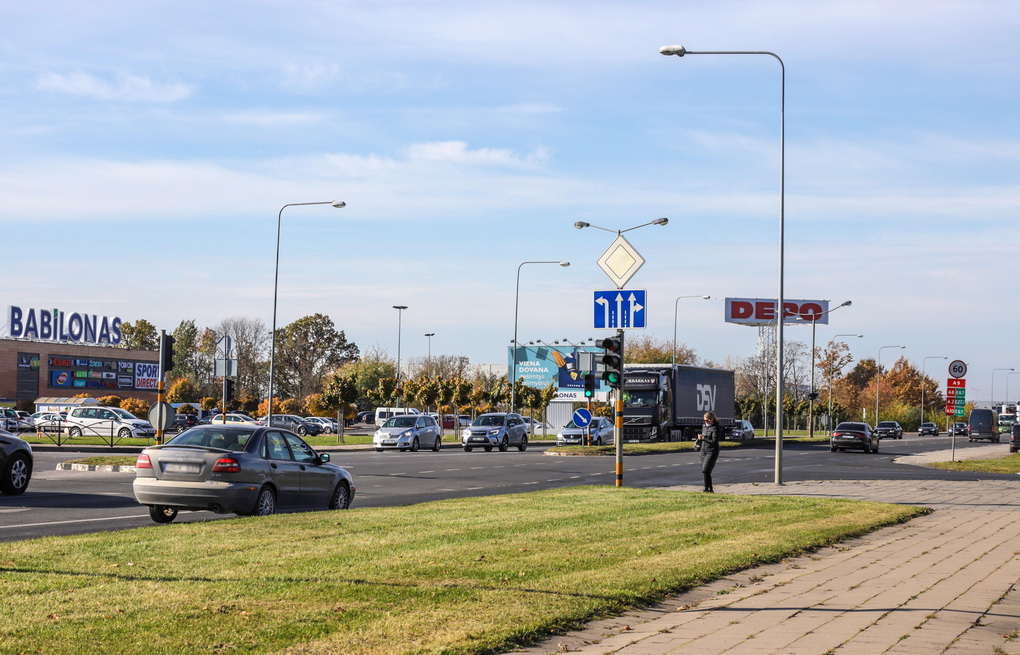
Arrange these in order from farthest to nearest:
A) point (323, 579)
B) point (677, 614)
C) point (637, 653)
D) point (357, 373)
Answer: point (357, 373), point (323, 579), point (677, 614), point (637, 653)

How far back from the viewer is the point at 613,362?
21.2m

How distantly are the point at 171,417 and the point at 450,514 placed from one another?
10.7 metres

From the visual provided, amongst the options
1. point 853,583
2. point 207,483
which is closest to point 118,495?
point 207,483

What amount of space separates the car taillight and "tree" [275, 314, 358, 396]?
336 ft

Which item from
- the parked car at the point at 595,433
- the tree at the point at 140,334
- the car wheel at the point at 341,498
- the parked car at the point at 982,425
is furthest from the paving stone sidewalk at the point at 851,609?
the tree at the point at 140,334

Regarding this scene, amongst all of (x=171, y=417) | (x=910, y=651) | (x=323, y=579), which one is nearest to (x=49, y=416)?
(x=171, y=417)

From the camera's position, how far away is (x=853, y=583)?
9961 millimetres

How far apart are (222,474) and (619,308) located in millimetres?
8918

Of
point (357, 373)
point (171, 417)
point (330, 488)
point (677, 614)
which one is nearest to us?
point (677, 614)

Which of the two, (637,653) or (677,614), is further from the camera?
(677,614)

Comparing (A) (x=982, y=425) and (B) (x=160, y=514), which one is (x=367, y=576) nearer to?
(B) (x=160, y=514)

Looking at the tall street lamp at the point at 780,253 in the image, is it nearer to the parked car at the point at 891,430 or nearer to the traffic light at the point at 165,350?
the traffic light at the point at 165,350

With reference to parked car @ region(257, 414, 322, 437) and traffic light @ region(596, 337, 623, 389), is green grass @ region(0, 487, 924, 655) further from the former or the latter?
parked car @ region(257, 414, 322, 437)

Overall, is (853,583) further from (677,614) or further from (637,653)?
(637,653)
